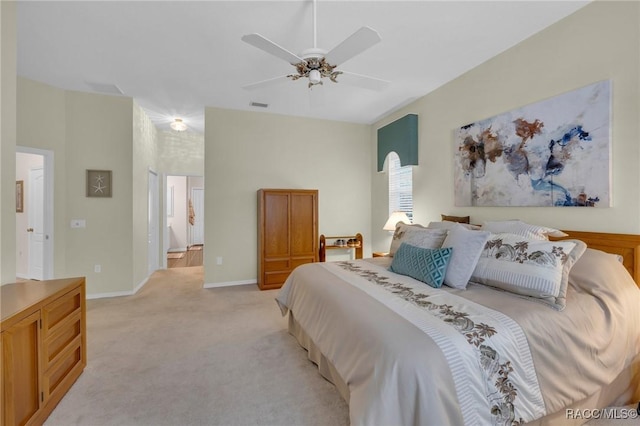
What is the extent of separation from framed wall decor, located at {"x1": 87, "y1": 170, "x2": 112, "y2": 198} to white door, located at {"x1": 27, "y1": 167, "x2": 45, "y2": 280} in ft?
5.44

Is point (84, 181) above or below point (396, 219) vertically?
above

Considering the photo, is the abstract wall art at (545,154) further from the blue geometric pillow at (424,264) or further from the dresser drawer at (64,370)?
the dresser drawer at (64,370)

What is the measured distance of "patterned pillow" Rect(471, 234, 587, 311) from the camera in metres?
1.64

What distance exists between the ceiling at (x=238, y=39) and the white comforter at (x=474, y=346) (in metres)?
2.05

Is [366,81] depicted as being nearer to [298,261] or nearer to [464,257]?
[464,257]

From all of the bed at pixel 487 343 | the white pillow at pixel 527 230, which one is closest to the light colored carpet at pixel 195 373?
the bed at pixel 487 343

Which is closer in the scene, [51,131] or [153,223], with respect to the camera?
[51,131]

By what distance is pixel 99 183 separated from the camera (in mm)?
3908

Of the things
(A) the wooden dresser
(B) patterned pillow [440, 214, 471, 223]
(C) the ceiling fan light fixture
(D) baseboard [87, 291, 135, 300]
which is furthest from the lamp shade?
(D) baseboard [87, 291, 135, 300]

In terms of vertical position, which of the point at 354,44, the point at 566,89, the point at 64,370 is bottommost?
the point at 64,370

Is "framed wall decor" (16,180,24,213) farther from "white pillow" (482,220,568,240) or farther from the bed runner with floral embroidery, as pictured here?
"white pillow" (482,220,568,240)

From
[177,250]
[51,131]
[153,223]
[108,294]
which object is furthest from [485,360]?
[177,250]

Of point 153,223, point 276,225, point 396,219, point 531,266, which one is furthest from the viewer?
point 153,223

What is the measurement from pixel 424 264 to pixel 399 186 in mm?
2587
